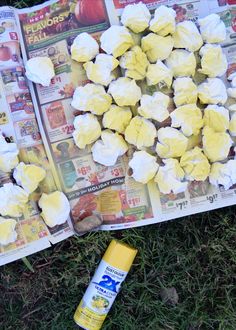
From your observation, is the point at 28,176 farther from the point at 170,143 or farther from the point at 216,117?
the point at 216,117

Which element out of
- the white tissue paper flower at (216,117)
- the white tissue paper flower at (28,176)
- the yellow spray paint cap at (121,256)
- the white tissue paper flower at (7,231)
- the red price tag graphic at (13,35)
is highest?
the red price tag graphic at (13,35)

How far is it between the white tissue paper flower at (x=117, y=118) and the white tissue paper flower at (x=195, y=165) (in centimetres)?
16

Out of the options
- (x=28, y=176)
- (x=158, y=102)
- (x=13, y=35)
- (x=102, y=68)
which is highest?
(x=13, y=35)

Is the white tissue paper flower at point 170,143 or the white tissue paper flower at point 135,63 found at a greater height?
the white tissue paper flower at point 135,63

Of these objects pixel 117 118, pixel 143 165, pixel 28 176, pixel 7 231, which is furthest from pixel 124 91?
pixel 7 231

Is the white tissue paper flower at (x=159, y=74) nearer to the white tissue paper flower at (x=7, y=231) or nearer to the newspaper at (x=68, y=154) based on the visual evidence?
the newspaper at (x=68, y=154)

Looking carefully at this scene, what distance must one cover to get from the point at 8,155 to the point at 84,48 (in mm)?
308

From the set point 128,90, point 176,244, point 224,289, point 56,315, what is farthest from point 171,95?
point 56,315

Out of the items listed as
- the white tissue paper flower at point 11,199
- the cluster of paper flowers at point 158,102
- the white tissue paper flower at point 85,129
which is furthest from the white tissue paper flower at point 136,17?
→ the white tissue paper flower at point 11,199

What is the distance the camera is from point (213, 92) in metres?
1.32

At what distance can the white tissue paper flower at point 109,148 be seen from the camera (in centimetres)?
131

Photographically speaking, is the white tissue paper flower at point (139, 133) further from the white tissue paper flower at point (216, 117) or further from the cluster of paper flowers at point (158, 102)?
the white tissue paper flower at point (216, 117)

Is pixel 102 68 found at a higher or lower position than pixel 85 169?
higher

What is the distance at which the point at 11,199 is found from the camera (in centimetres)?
130
